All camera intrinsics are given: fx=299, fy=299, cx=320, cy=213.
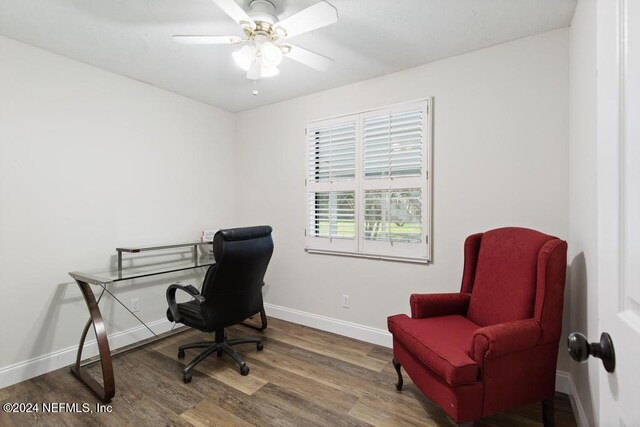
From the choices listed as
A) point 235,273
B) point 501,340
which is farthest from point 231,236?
point 501,340

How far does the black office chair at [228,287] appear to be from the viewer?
2.12m

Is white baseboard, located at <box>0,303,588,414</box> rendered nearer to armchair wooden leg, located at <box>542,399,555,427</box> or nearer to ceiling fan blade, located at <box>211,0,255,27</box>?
armchair wooden leg, located at <box>542,399,555,427</box>

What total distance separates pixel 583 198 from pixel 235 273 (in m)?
2.20

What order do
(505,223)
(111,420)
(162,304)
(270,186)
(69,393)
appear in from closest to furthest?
(111,420) → (69,393) → (505,223) → (162,304) → (270,186)

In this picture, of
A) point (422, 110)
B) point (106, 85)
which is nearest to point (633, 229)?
point (422, 110)

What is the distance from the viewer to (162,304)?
312 centimetres

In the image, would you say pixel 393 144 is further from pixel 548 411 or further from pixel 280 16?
pixel 548 411

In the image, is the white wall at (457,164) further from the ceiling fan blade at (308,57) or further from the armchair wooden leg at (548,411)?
the ceiling fan blade at (308,57)

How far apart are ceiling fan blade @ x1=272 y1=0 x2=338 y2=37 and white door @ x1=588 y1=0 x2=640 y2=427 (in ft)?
3.69

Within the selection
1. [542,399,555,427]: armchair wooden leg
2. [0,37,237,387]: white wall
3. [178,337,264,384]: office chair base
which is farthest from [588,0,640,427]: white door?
[0,37,237,387]: white wall

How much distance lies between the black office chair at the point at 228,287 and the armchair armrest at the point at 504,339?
5.06ft

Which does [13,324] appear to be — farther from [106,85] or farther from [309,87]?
[309,87]

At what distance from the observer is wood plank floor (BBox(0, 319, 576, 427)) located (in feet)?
5.94

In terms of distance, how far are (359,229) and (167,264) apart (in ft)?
6.51
